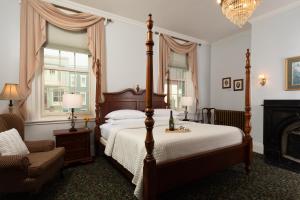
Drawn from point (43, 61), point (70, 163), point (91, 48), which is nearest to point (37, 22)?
point (43, 61)

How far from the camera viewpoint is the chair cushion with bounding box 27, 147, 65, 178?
6.33 ft

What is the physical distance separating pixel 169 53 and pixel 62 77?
277 cm

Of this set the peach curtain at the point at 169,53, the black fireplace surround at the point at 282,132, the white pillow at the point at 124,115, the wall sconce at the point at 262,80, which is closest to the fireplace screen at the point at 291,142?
the black fireplace surround at the point at 282,132

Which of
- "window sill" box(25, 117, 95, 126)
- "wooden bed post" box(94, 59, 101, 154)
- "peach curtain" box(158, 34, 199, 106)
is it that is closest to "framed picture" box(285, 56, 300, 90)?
"peach curtain" box(158, 34, 199, 106)

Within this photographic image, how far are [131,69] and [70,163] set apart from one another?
240 cm

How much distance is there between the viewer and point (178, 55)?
5246 millimetres

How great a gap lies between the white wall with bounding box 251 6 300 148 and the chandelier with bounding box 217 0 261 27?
6.63 feet

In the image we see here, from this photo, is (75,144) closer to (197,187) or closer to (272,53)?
(197,187)

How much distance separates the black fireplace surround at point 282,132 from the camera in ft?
10.9

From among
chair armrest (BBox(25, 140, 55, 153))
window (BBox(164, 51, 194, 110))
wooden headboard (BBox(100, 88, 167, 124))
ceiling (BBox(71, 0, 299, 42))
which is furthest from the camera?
window (BBox(164, 51, 194, 110))

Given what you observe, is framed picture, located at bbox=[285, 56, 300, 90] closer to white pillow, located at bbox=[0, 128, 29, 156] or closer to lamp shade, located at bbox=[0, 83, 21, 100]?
white pillow, located at bbox=[0, 128, 29, 156]

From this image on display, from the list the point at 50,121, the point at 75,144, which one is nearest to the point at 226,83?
the point at 75,144

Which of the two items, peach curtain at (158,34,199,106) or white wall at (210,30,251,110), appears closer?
peach curtain at (158,34,199,106)

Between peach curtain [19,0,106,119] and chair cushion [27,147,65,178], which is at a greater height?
peach curtain [19,0,106,119]
